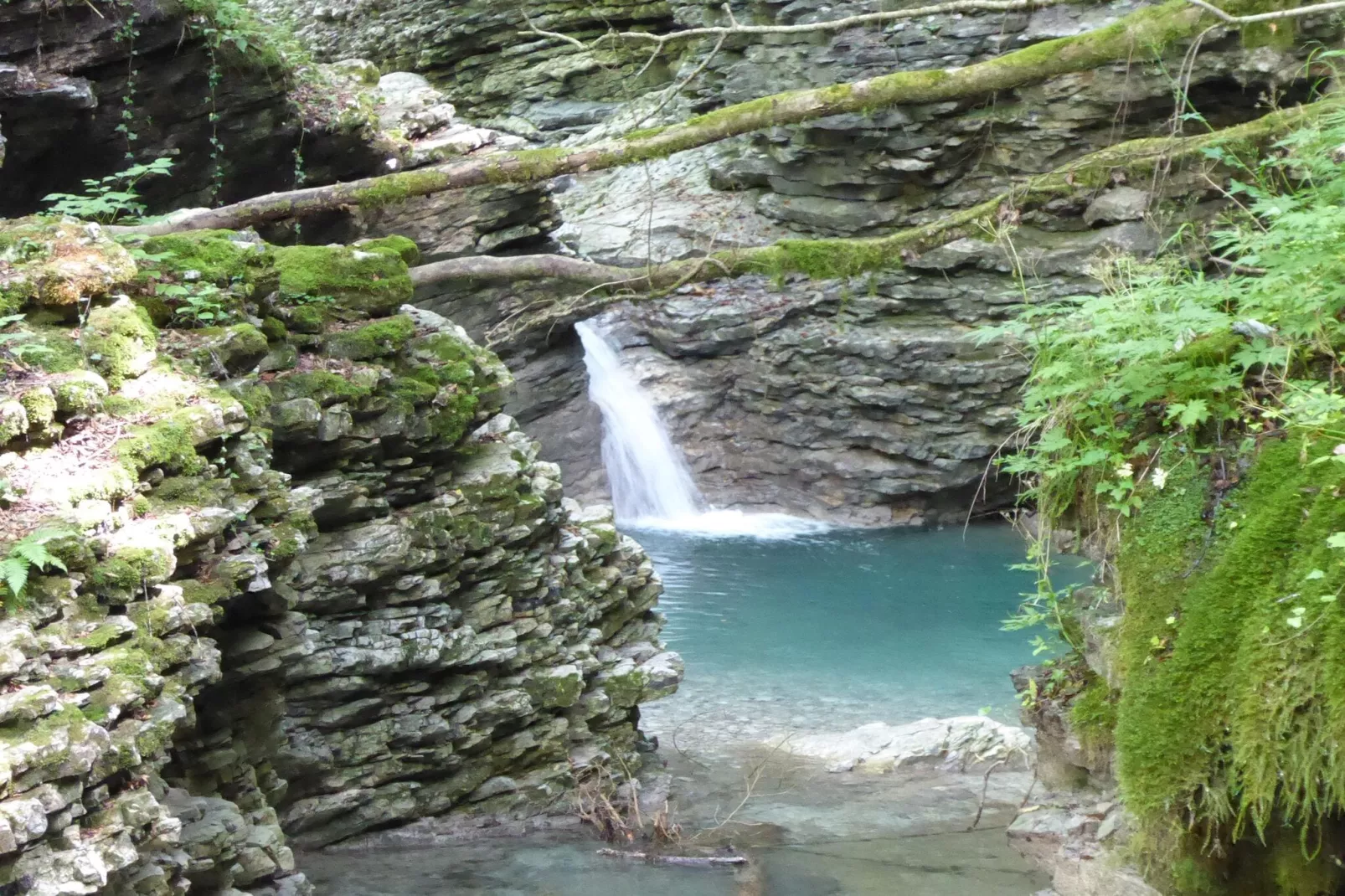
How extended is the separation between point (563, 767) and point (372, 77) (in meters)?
10.9

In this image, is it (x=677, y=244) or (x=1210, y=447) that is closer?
(x=1210, y=447)

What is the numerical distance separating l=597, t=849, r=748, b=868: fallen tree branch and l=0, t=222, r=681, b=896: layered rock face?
2.50 ft

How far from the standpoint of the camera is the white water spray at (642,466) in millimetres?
18016

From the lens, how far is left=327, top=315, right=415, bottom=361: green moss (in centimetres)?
728

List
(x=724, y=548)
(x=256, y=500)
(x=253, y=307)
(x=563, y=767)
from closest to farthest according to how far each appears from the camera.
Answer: (x=256, y=500) < (x=253, y=307) < (x=563, y=767) < (x=724, y=548)

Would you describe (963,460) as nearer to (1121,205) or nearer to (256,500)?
(1121,205)

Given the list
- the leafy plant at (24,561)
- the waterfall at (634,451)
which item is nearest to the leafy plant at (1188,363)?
the leafy plant at (24,561)

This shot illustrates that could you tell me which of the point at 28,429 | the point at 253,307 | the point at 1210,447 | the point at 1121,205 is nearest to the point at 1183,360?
the point at 1210,447

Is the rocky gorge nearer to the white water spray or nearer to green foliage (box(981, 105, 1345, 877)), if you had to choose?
green foliage (box(981, 105, 1345, 877))

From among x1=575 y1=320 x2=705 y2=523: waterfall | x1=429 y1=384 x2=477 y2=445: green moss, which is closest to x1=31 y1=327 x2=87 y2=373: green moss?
x1=429 y1=384 x2=477 y2=445: green moss

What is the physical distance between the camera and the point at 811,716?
11023mm

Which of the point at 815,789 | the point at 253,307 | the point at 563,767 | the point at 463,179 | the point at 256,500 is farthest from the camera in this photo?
the point at 463,179

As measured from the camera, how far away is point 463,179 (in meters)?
10.1

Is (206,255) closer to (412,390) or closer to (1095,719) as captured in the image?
(412,390)
